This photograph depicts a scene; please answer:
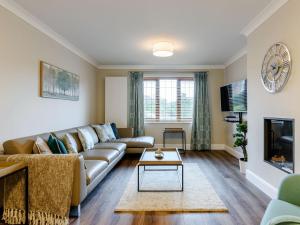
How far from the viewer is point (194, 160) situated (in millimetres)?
5320

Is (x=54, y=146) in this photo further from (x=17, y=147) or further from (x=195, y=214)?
(x=195, y=214)

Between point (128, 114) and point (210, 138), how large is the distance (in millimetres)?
2548

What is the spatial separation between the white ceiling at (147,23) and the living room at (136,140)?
0.07ft

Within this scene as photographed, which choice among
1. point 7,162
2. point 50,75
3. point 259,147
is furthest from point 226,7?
point 7,162

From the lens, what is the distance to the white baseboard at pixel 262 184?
2968 mm

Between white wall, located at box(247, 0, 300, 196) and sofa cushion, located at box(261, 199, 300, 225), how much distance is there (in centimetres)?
99

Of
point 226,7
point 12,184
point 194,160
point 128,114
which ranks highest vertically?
point 226,7

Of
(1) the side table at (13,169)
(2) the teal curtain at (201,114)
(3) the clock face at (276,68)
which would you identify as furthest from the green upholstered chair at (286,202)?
(2) the teal curtain at (201,114)

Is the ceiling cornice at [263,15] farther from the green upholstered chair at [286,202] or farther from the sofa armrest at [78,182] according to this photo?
the sofa armrest at [78,182]

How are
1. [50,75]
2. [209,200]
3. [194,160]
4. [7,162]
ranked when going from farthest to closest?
[194,160] → [50,75] → [209,200] → [7,162]

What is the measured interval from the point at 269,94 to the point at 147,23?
6.87 ft

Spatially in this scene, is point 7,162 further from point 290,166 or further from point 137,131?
point 137,131

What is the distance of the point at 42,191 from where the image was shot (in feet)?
7.65

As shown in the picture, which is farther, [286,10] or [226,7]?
[226,7]
